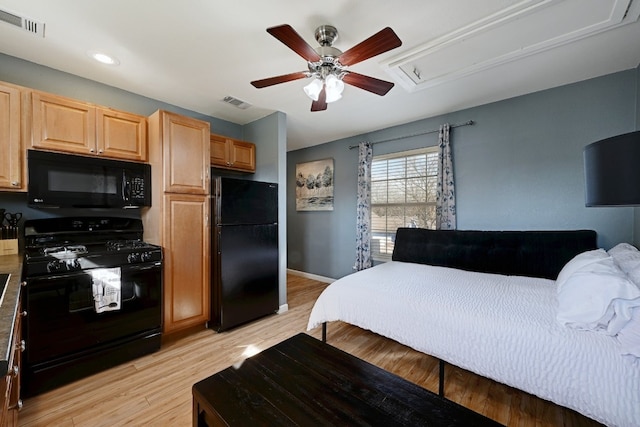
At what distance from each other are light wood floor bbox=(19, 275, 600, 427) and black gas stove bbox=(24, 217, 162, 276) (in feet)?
2.78

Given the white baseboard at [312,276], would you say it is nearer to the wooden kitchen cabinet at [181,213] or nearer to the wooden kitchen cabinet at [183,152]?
the wooden kitchen cabinet at [181,213]

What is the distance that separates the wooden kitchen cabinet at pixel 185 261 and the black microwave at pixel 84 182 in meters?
0.33

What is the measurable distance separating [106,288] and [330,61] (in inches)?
92.5

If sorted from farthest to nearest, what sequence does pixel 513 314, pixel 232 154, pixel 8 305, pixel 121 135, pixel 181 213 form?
pixel 232 154 < pixel 181 213 < pixel 121 135 < pixel 513 314 < pixel 8 305

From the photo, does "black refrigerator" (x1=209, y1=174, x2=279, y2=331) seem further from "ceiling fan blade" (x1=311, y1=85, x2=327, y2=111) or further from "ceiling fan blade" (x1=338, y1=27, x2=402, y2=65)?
"ceiling fan blade" (x1=338, y1=27, x2=402, y2=65)

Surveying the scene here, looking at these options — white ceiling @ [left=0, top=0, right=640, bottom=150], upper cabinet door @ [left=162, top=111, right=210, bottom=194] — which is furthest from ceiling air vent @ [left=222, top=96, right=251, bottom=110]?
upper cabinet door @ [left=162, top=111, right=210, bottom=194]

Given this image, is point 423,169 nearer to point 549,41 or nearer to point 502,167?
point 502,167

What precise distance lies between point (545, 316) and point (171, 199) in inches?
119

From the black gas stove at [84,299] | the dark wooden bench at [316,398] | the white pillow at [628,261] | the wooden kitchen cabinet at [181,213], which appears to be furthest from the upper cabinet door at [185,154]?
the white pillow at [628,261]

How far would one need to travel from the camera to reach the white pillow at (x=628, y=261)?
1460 millimetres

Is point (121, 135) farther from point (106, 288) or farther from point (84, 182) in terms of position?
point (106, 288)

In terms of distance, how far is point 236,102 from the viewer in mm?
2918

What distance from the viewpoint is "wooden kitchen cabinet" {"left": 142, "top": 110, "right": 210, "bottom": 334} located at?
2.39 metres

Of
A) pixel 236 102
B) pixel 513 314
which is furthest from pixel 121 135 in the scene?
pixel 513 314
